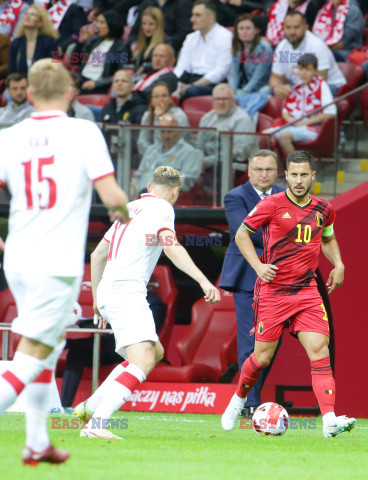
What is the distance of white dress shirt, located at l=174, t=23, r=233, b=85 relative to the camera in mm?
13672

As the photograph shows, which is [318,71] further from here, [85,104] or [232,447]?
[232,447]

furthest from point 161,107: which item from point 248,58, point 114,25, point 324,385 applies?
point 324,385

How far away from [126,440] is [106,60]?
30.3ft

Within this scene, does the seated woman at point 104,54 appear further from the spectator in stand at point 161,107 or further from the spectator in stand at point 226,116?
the spectator in stand at point 226,116

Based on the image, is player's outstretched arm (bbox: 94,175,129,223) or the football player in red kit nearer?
player's outstretched arm (bbox: 94,175,129,223)

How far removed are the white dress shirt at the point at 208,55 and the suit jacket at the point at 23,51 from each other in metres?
1.90

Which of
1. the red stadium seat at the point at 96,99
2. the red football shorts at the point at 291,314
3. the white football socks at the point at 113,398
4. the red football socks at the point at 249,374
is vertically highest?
the red stadium seat at the point at 96,99

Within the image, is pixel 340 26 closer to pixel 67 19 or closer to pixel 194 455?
pixel 67 19

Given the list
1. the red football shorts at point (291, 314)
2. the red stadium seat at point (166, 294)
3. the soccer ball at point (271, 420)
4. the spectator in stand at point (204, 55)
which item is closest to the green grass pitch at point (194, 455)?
the soccer ball at point (271, 420)

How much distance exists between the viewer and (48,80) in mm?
4832

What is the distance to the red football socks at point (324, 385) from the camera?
708cm

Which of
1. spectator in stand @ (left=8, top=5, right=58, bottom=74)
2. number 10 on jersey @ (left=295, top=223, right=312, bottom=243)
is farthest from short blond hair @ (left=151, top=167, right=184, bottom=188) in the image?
spectator in stand @ (left=8, top=5, right=58, bottom=74)

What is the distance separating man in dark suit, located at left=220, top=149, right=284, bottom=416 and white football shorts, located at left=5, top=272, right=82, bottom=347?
417cm

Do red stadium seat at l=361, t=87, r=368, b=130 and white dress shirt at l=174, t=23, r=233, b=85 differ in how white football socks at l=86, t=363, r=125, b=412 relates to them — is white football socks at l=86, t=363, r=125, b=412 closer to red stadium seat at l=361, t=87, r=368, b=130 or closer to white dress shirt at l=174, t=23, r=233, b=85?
red stadium seat at l=361, t=87, r=368, b=130
